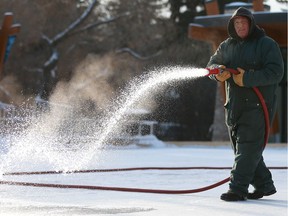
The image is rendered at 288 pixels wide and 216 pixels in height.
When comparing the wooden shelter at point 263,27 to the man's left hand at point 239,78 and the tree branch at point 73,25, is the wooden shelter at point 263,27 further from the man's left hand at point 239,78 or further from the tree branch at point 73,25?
the tree branch at point 73,25

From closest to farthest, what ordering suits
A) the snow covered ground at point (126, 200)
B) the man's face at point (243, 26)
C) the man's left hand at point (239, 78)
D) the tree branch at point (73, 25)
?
1. the snow covered ground at point (126, 200)
2. the man's left hand at point (239, 78)
3. the man's face at point (243, 26)
4. the tree branch at point (73, 25)

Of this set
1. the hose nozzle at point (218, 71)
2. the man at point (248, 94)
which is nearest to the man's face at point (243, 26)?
the man at point (248, 94)

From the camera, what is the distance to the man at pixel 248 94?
6062 mm

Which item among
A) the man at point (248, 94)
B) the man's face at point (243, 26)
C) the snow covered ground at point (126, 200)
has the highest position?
the man's face at point (243, 26)

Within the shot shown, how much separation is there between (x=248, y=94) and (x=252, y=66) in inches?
9.2

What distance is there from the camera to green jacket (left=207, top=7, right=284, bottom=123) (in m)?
6.04

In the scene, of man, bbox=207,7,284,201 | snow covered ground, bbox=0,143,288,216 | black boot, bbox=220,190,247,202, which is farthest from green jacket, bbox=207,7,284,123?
snow covered ground, bbox=0,143,288,216

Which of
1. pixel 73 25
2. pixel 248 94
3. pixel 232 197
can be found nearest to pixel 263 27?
pixel 248 94

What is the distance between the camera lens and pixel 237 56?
6254 mm

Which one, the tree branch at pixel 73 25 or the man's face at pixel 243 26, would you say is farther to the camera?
the tree branch at pixel 73 25

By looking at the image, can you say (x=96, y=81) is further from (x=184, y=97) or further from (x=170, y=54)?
(x=184, y=97)

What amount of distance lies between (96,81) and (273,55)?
31319 mm

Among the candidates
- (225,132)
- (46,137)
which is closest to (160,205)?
(46,137)

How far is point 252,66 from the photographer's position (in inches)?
A: 244
